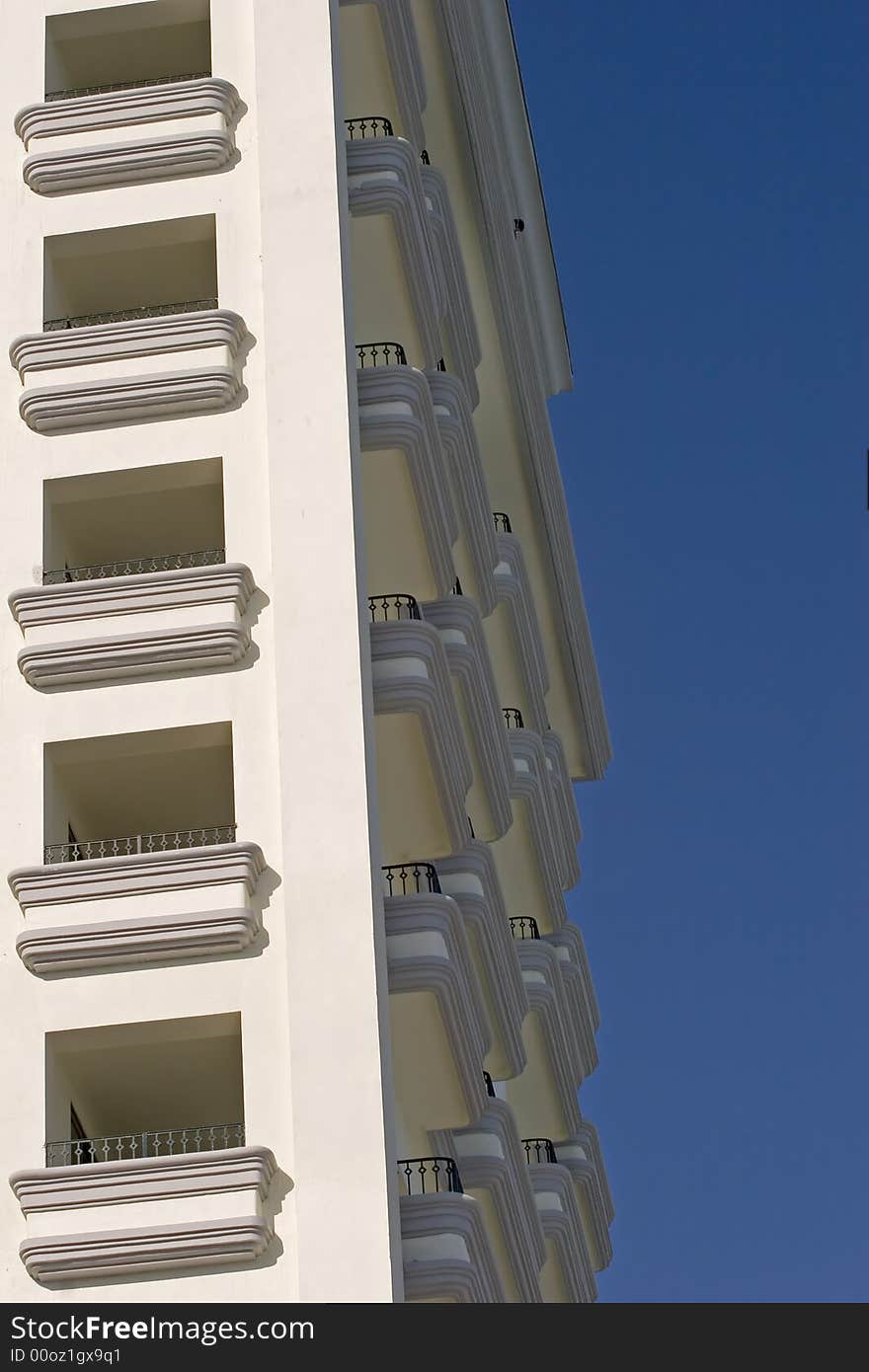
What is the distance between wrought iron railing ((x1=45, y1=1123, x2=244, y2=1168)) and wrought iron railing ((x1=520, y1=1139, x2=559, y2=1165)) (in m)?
12.5

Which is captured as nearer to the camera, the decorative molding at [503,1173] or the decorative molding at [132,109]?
the decorative molding at [503,1173]

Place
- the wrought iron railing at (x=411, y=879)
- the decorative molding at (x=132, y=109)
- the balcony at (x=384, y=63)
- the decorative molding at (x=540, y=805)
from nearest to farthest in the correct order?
the wrought iron railing at (x=411, y=879)
the decorative molding at (x=132, y=109)
the balcony at (x=384, y=63)
the decorative molding at (x=540, y=805)

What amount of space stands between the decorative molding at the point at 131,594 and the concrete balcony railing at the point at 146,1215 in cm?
726

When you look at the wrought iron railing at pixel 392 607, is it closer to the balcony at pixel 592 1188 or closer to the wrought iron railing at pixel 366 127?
the wrought iron railing at pixel 366 127

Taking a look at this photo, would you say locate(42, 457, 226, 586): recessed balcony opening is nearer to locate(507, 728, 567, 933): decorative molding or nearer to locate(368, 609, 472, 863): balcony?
locate(368, 609, 472, 863): balcony

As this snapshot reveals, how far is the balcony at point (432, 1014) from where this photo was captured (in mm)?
33125

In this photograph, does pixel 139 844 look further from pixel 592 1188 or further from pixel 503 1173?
pixel 592 1188

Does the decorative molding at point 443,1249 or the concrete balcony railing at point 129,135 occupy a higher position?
the concrete balcony railing at point 129,135

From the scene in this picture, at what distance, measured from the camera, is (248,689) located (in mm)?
32906

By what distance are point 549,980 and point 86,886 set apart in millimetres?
15303

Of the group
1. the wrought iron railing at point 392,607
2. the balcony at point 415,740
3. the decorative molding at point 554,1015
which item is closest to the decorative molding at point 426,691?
the balcony at point 415,740

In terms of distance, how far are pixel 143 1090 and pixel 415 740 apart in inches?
233
